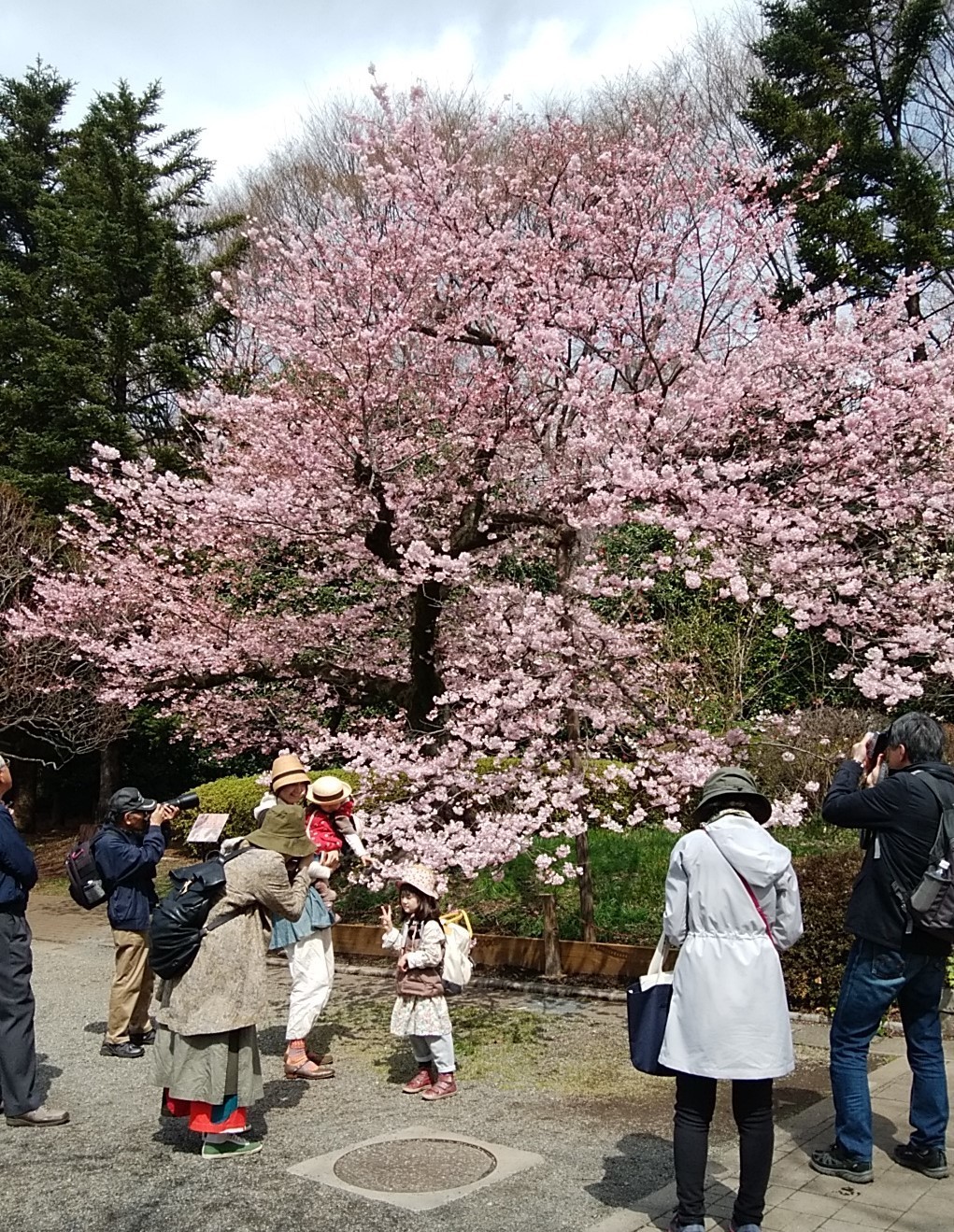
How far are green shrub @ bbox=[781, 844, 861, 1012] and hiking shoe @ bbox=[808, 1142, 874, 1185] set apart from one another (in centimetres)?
253

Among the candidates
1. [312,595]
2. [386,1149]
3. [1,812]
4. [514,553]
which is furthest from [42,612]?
[386,1149]

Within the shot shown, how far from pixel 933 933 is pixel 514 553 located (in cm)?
569

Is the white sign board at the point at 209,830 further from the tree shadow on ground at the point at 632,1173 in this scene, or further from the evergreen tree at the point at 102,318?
the evergreen tree at the point at 102,318

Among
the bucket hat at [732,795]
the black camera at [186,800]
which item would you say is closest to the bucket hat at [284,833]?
the black camera at [186,800]

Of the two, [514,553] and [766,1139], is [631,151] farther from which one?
[766,1139]

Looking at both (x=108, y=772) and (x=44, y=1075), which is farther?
(x=108, y=772)

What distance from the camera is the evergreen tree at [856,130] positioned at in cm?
1700

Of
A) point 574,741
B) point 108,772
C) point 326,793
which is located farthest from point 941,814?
point 108,772

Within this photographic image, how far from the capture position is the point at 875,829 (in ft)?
14.1

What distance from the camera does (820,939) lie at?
6734 millimetres

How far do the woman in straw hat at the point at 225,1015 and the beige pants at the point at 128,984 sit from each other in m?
1.81

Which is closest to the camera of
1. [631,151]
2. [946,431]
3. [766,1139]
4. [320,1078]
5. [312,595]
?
[766,1139]

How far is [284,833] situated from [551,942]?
3.48m

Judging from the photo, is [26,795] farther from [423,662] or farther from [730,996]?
[730,996]
